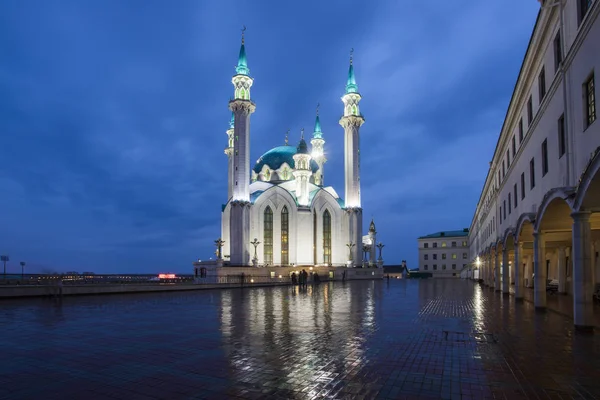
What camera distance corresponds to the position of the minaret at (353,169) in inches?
2844

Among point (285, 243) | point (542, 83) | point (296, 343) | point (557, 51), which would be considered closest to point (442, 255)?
A: point (285, 243)

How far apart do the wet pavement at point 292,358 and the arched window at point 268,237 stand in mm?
56453

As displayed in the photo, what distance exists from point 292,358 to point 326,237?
66225mm

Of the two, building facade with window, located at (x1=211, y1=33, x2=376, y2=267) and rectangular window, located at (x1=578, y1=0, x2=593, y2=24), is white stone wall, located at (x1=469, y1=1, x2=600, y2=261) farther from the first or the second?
building facade with window, located at (x1=211, y1=33, x2=376, y2=267)

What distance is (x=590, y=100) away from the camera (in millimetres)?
11734

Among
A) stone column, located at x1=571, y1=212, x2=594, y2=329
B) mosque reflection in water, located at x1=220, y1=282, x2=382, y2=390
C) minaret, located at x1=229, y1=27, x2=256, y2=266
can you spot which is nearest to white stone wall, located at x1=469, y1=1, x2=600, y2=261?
stone column, located at x1=571, y1=212, x2=594, y2=329

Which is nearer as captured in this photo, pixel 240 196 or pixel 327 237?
pixel 240 196

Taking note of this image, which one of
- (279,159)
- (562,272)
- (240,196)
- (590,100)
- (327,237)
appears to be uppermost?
(279,159)

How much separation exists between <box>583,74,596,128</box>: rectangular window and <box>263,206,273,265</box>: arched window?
197 ft

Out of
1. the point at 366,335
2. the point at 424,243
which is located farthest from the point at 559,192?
the point at 424,243

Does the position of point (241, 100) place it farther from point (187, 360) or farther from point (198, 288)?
point (187, 360)

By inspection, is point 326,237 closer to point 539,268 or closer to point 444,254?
point 444,254

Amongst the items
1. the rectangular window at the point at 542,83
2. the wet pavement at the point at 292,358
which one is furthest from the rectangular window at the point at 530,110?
the wet pavement at the point at 292,358

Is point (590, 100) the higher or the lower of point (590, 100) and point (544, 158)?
the higher
